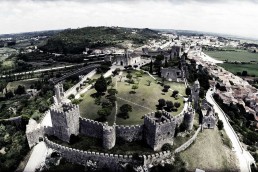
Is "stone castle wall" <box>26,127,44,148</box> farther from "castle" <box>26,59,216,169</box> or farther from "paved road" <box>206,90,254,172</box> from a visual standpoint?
"paved road" <box>206,90,254,172</box>

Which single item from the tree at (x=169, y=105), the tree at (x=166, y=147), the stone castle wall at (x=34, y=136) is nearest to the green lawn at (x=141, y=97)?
the tree at (x=169, y=105)

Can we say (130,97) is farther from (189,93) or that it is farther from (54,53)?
(54,53)

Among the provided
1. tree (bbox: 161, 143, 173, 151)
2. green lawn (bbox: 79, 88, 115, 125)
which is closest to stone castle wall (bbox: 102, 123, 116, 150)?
green lawn (bbox: 79, 88, 115, 125)

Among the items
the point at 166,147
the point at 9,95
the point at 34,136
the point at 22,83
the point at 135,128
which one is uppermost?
the point at 135,128

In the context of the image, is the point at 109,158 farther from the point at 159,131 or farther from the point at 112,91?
the point at 112,91

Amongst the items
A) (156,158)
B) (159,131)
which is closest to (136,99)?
(159,131)

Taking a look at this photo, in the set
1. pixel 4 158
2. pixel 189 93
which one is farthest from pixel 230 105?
pixel 4 158
